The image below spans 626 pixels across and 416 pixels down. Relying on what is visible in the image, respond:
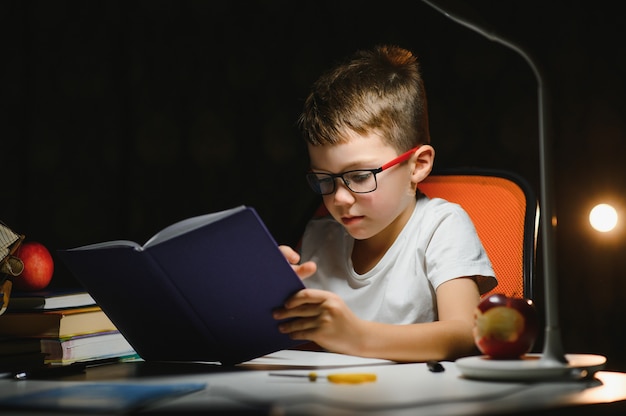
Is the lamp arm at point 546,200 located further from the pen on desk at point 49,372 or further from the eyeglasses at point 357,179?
the pen on desk at point 49,372

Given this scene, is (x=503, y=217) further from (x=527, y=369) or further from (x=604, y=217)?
(x=604, y=217)

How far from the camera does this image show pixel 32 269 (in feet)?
4.77

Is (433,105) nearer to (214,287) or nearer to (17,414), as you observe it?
(214,287)

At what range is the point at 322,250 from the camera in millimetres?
1639

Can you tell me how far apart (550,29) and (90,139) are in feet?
4.97

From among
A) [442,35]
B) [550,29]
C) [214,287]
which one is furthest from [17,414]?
[550,29]

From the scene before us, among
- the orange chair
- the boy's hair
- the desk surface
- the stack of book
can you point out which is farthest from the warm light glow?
the stack of book

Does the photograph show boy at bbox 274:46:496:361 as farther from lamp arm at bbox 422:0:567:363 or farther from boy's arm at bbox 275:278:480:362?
lamp arm at bbox 422:0:567:363

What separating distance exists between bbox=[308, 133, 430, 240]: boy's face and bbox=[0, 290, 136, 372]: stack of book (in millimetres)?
489

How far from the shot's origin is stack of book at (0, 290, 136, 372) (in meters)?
1.21

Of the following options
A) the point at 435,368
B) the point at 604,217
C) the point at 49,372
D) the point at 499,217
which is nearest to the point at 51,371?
the point at 49,372

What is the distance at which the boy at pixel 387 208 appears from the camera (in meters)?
1.36

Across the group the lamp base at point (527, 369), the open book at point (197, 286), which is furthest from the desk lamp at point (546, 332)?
the open book at point (197, 286)

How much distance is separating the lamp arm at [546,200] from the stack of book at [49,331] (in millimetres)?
760
